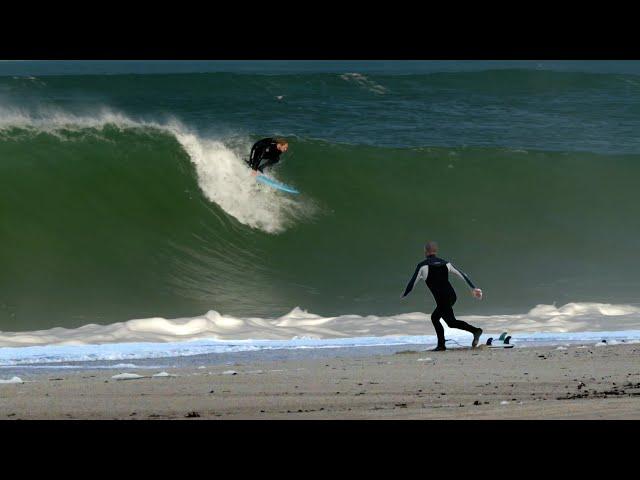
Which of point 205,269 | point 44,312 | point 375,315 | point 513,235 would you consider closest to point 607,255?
point 513,235

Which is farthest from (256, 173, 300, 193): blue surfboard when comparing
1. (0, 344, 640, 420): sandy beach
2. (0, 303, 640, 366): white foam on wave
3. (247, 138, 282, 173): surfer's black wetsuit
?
(0, 344, 640, 420): sandy beach

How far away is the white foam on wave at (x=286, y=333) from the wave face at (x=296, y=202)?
2.26 ft

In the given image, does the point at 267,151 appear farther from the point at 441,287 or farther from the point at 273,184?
the point at 441,287

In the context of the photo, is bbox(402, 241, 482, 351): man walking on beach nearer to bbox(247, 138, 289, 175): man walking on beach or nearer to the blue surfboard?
bbox(247, 138, 289, 175): man walking on beach

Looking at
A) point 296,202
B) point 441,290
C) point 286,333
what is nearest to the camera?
point 441,290

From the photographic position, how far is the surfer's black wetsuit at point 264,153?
1220 centimetres

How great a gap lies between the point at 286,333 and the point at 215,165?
604 centimetres

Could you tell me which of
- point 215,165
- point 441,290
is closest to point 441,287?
point 441,290

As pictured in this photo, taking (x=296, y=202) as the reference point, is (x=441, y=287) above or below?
below

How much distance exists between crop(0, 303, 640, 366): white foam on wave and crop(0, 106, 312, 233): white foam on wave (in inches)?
137

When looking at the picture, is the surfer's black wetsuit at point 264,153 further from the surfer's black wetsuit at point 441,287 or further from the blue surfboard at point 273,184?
the surfer's black wetsuit at point 441,287

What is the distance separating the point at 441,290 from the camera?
996 centimetres

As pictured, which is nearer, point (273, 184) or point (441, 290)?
point (441, 290)

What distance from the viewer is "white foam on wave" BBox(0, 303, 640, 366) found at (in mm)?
9594
